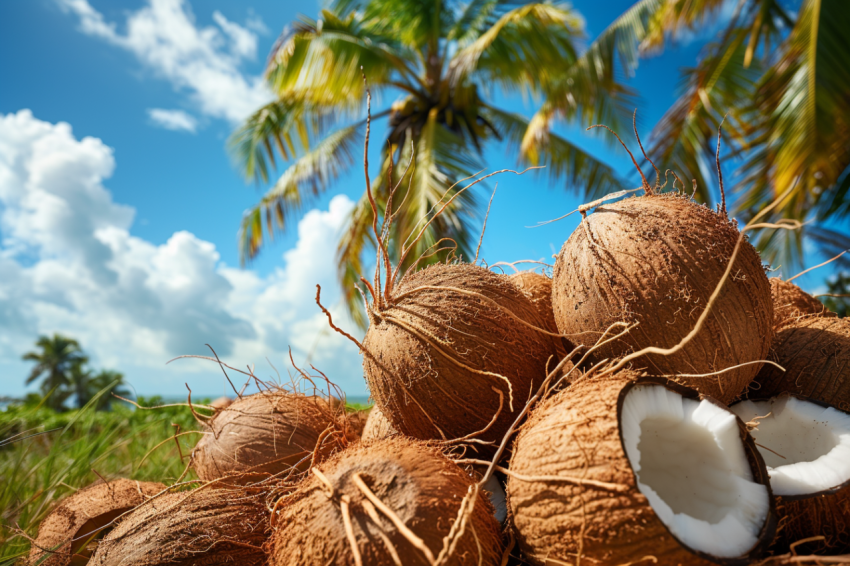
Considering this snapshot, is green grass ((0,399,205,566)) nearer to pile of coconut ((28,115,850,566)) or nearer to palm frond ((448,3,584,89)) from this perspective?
pile of coconut ((28,115,850,566))

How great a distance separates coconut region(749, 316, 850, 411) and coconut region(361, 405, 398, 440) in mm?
1128

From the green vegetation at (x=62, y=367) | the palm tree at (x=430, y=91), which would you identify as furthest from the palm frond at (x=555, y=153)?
the green vegetation at (x=62, y=367)

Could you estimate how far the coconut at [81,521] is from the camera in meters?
1.62

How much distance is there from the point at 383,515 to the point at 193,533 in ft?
2.01

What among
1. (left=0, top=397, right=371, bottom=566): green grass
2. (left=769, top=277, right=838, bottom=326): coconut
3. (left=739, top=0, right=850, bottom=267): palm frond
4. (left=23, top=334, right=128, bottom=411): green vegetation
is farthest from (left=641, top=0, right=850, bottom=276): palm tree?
(left=23, top=334, right=128, bottom=411): green vegetation

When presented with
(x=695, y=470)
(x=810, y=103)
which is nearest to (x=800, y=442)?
(x=695, y=470)

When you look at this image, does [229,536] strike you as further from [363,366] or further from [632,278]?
[632,278]

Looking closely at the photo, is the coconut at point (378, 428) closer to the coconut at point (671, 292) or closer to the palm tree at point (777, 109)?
the coconut at point (671, 292)

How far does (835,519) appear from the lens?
1197 millimetres

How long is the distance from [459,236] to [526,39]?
163 inches

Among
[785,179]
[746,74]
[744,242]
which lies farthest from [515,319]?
[746,74]

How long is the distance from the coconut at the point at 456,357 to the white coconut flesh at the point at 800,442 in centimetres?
58

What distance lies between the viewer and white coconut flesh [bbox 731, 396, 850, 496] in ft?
3.75

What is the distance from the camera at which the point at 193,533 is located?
1363mm
